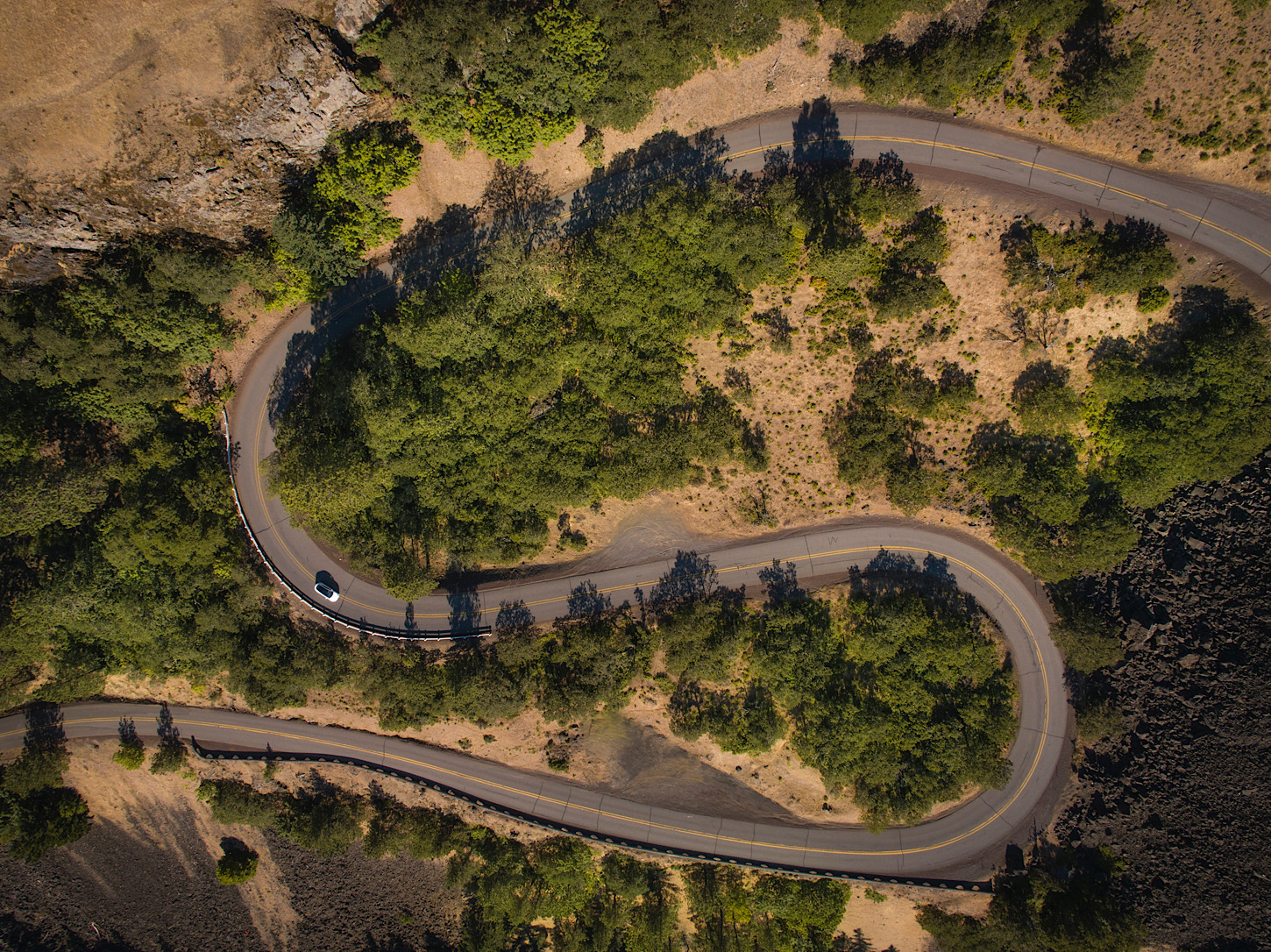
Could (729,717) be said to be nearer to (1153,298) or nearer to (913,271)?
(913,271)

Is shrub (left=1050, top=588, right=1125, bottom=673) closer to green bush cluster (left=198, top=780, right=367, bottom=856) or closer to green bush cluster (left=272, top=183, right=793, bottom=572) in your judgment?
green bush cluster (left=272, top=183, right=793, bottom=572)

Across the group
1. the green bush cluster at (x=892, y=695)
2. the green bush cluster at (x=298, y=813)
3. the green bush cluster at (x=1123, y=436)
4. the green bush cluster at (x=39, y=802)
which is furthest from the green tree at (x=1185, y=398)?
the green bush cluster at (x=39, y=802)

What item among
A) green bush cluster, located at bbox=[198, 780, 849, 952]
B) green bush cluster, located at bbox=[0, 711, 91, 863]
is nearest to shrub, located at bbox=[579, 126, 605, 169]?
green bush cluster, located at bbox=[198, 780, 849, 952]

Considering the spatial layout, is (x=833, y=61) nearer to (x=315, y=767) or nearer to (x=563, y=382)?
(x=563, y=382)

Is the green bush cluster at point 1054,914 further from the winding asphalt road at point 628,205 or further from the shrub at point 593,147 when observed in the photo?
the shrub at point 593,147

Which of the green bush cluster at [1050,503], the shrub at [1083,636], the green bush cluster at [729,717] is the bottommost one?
the green bush cluster at [729,717]

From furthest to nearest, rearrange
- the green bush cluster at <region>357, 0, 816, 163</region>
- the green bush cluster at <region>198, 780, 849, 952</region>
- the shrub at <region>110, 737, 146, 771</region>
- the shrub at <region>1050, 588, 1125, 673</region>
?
the shrub at <region>110, 737, 146, 771</region> → the green bush cluster at <region>198, 780, 849, 952</region> → the shrub at <region>1050, 588, 1125, 673</region> → the green bush cluster at <region>357, 0, 816, 163</region>

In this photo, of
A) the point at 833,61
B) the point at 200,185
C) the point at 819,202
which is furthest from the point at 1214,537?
the point at 200,185
